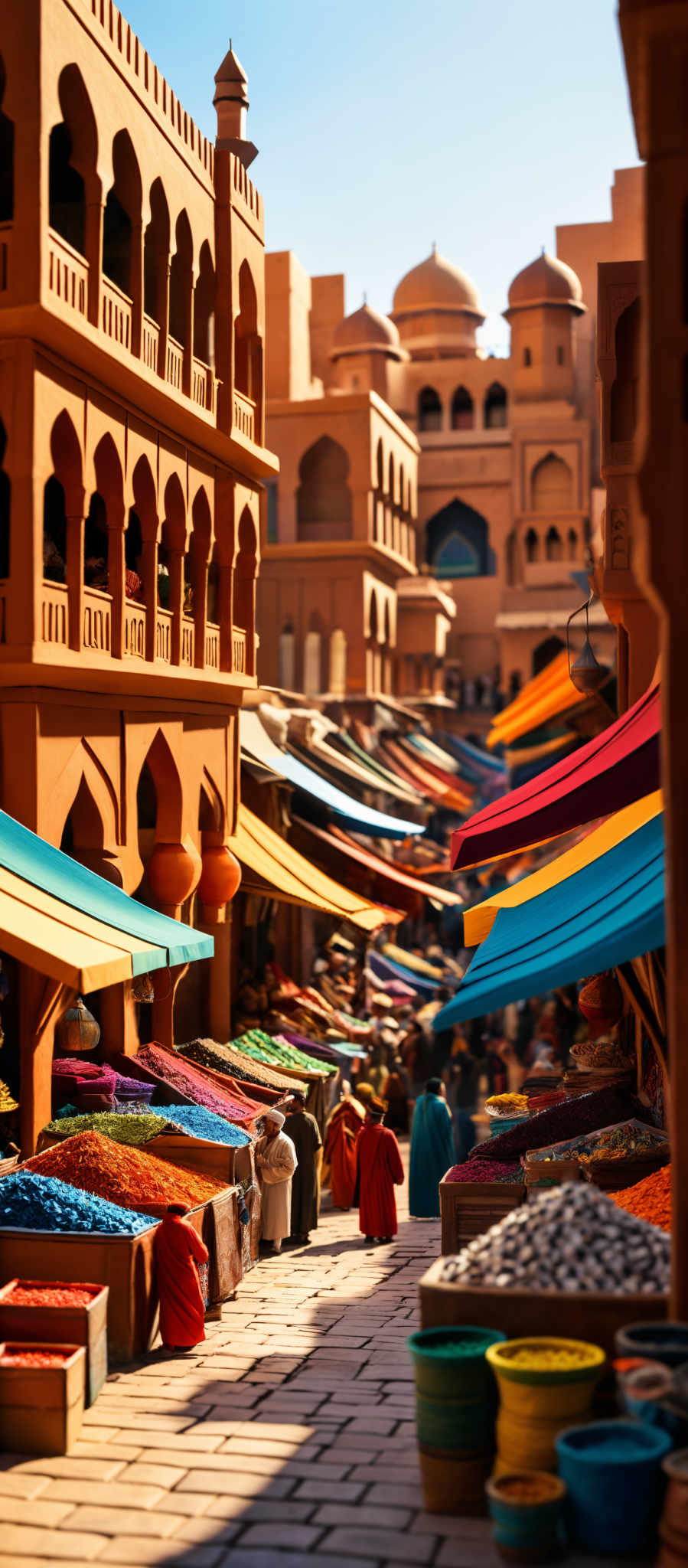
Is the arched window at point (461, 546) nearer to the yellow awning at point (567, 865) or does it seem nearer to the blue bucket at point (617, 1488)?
the yellow awning at point (567, 865)

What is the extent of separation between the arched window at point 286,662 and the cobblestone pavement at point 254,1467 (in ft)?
57.5

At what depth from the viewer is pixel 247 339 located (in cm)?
1445

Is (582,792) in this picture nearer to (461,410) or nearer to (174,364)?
(174,364)

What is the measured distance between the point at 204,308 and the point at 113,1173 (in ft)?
28.2

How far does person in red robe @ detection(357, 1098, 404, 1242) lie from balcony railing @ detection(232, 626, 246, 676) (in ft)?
16.4

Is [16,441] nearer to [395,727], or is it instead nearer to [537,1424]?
[537,1424]

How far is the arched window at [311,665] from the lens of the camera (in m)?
25.1

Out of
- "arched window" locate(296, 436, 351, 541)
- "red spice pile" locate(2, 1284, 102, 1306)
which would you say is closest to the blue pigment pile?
"red spice pile" locate(2, 1284, 102, 1306)

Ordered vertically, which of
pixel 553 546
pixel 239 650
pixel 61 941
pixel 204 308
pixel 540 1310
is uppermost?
pixel 553 546

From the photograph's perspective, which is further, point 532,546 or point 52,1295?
point 532,546

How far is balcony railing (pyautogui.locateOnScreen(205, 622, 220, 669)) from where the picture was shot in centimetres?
1341

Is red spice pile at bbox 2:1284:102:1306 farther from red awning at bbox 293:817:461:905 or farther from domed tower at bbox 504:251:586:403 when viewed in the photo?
domed tower at bbox 504:251:586:403

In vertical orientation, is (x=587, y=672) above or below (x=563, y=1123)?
above

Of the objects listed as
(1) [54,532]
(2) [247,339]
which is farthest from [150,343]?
(2) [247,339]
